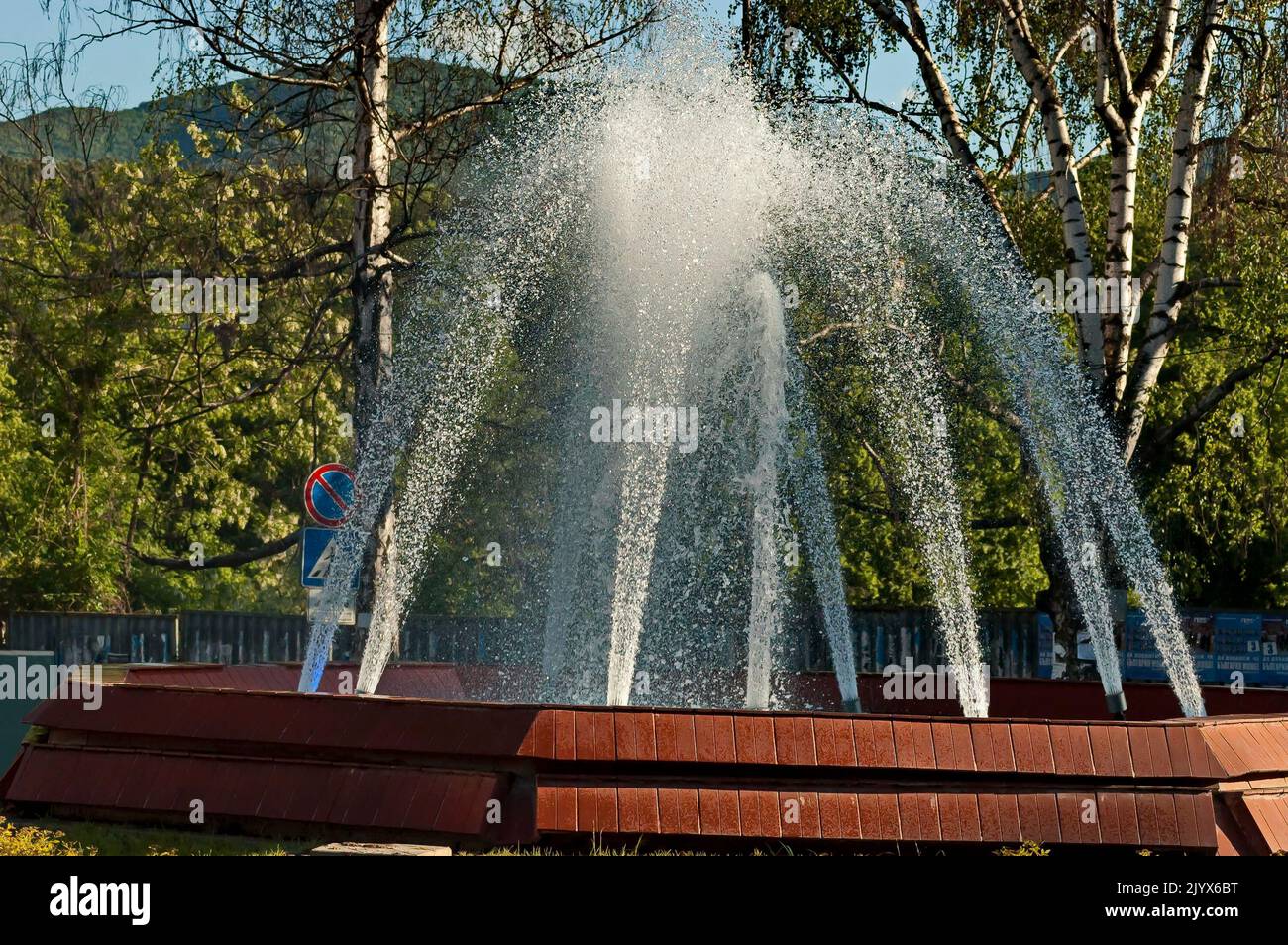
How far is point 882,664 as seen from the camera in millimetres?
20547

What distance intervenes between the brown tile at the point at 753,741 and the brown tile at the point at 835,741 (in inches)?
8.6

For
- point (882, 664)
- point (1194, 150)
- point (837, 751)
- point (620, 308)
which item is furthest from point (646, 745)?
point (882, 664)

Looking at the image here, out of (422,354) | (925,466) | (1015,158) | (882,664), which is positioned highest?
(1015,158)

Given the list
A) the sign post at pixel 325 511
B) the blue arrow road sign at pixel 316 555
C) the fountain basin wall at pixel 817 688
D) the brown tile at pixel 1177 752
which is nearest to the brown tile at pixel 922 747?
the brown tile at pixel 1177 752

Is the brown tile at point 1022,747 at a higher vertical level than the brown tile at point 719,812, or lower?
higher

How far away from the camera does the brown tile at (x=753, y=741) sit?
6.57 m

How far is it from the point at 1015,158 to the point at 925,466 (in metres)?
3.99

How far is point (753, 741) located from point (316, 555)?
7.54m

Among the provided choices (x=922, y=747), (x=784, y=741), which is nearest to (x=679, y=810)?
(x=784, y=741)

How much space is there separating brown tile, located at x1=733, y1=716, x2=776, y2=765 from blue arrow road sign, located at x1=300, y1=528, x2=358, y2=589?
684cm

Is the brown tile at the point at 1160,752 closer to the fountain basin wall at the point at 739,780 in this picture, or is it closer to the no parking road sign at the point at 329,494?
the fountain basin wall at the point at 739,780

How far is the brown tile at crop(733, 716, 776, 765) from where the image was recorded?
6.57 metres

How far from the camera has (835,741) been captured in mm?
6645
